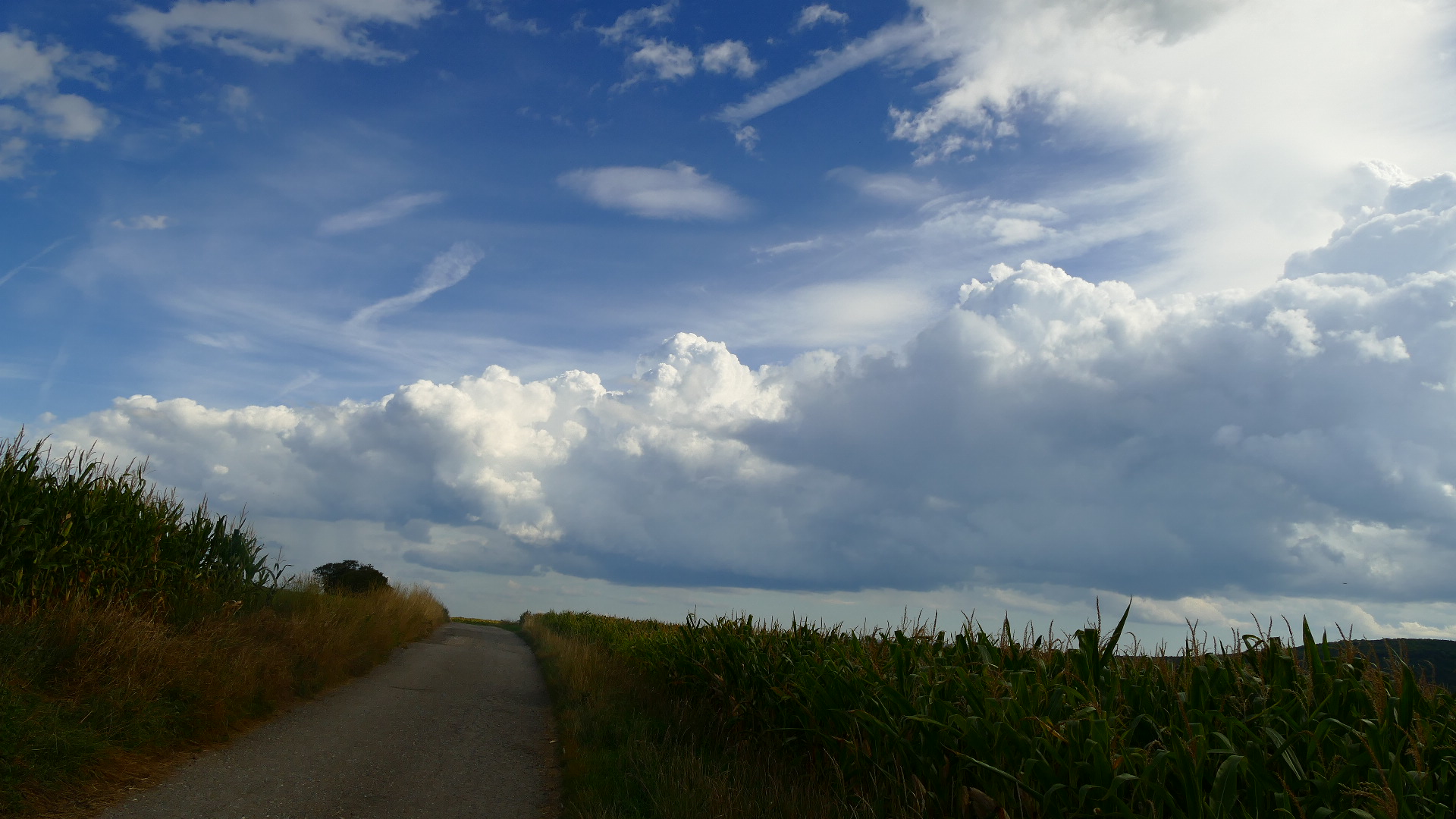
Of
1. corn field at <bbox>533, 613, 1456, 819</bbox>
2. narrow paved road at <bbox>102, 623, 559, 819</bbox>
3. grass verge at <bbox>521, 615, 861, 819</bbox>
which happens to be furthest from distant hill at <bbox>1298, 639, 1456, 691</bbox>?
narrow paved road at <bbox>102, 623, 559, 819</bbox>

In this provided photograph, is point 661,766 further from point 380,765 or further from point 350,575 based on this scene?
point 350,575

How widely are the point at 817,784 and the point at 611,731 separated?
381cm

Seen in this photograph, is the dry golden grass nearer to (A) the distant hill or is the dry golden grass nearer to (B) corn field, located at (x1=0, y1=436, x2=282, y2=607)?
(B) corn field, located at (x1=0, y1=436, x2=282, y2=607)

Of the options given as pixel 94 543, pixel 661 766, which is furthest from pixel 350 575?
pixel 661 766

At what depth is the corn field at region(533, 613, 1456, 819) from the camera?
3.26 m

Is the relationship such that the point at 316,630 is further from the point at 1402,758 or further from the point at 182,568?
the point at 1402,758

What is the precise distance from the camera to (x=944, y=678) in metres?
5.34

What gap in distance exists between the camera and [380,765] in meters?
7.66

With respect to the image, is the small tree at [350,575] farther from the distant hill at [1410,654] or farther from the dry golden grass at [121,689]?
the distant hill at [1410,654]

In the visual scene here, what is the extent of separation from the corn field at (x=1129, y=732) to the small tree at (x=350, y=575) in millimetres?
29030

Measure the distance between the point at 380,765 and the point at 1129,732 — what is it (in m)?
7.27

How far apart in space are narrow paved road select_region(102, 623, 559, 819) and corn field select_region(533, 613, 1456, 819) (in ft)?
10.7

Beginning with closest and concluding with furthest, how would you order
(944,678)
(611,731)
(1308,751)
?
(1308,751)
(944,678)
(611,731)

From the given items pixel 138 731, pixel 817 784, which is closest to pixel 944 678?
pixel 817 784
